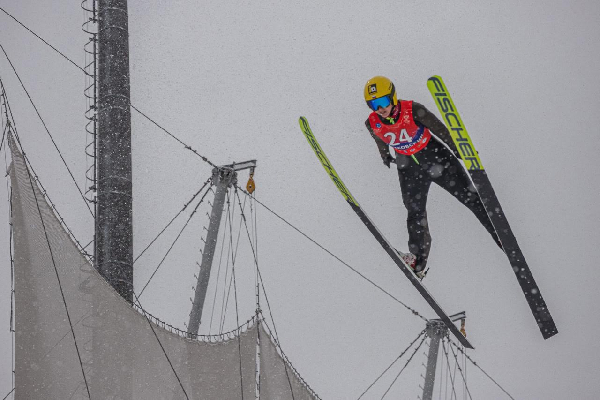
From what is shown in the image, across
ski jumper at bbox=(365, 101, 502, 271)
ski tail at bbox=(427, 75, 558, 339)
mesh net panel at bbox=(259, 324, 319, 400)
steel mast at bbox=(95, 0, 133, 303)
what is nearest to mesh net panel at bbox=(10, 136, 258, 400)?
steel mast at bbox=(95, 0, 133, 303)

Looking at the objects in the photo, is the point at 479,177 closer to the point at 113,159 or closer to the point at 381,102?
the point at 381,102

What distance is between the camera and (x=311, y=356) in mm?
26109

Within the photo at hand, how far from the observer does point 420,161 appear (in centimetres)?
670

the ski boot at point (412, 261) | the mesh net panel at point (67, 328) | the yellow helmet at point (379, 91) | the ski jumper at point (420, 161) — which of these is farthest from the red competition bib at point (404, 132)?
the mesh net panel at point (67, 328)

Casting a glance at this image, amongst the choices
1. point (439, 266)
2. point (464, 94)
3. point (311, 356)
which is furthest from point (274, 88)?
point (311, 356)

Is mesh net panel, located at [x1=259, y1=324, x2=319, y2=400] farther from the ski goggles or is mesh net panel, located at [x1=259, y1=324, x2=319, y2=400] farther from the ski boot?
the ski goggles

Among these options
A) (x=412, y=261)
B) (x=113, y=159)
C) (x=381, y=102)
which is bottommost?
(x=412, y=261)

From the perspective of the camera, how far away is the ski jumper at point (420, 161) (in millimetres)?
6398

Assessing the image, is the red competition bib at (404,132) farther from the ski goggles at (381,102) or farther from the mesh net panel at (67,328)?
the mesh net panel at (67,328)

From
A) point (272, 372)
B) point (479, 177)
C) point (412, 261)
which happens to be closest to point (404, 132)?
point (479, 177)

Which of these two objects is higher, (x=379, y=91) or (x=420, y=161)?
(x=379, y=91)

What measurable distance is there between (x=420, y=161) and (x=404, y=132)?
1.16 ft

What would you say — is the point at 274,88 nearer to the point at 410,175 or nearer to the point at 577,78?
the point at 577,78

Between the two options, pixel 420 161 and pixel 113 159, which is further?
pixel 113 159
